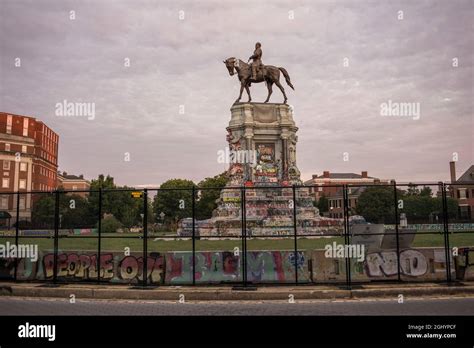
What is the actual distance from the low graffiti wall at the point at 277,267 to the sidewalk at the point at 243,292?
780 mm

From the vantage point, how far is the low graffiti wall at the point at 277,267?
1579 centimetres

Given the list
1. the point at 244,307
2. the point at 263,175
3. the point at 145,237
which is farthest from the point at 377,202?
the point at 244,307

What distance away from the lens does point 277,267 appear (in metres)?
16.0

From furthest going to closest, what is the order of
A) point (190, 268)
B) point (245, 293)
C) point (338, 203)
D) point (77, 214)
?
point (338, 203) → point (77, 214) → point (190, 268) → point (245, 293)

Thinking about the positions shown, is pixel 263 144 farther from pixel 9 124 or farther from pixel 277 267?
pixel 9 124


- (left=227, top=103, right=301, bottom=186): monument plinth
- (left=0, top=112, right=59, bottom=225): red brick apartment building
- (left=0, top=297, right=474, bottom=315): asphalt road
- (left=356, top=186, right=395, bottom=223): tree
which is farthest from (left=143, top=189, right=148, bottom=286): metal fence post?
(left=0, top=112, right=59, bottom=225): red brick apartment building

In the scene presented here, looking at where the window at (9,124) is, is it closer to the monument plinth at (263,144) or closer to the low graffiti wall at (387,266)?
the monument plinth at (263,144)

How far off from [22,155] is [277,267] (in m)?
86.1

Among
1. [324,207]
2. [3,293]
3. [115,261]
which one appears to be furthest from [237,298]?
[324,207]

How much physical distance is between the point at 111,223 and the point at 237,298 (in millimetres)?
27070

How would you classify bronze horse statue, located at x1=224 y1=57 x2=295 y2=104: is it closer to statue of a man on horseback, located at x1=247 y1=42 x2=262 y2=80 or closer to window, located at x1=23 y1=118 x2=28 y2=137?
statue of a man on horseback, located at x1=247 y1=42 x2=262 y2=80

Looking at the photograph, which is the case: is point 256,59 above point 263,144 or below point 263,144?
above
